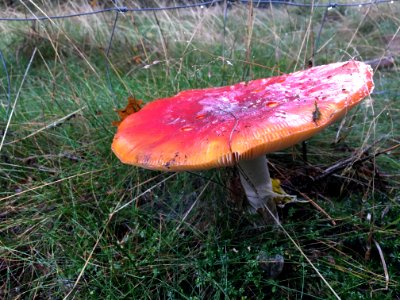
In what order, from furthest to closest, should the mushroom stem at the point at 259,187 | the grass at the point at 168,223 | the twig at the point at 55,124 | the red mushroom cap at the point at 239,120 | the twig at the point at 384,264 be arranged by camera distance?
the twig at the point at 55,124 < the mushroom stem at the point at 259,187 < the grass at the point at 168,223 < the twig at the point at 384,264 < the red mushroom cap at the point at 239,120

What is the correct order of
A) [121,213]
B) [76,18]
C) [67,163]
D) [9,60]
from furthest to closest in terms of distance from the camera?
1. [76,18]
2. [9,60]
3. [67,163]
4. [121,213]

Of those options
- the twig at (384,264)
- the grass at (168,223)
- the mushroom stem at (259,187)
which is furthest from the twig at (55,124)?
the twig at (384,264)

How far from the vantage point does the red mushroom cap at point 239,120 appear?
1116mm

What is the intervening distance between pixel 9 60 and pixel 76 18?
34.6 inches

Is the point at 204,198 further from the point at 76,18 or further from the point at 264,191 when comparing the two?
the point at 76,18

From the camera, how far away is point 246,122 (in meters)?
1.20

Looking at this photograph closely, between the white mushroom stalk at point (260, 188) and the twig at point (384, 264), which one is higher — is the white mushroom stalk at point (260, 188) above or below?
above

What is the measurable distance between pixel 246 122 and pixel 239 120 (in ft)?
0.15

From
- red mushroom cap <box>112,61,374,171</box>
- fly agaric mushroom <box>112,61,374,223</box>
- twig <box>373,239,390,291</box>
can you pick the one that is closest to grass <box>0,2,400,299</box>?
twig <box>373,239,390,291</box>

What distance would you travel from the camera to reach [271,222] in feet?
5.24

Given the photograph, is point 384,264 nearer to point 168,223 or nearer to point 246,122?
point 246,122

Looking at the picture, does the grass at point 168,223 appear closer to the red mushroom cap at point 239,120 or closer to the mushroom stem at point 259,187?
the mushroom stem at point 259,187

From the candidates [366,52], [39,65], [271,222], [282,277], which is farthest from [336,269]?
[39,65]

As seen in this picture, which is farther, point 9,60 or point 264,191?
point 9,60
